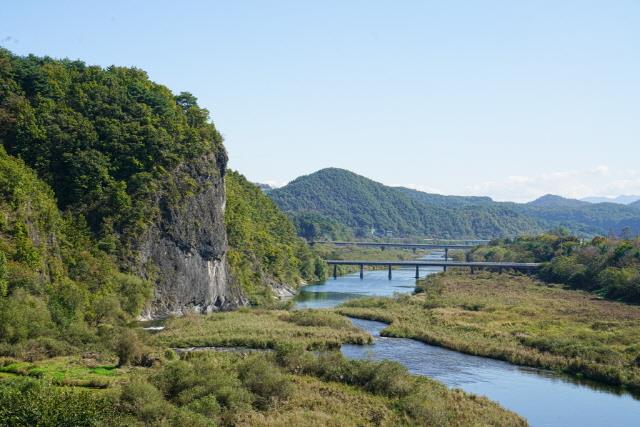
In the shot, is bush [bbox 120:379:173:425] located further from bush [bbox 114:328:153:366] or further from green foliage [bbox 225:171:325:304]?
green foliage [bbox 225:171:325:304]

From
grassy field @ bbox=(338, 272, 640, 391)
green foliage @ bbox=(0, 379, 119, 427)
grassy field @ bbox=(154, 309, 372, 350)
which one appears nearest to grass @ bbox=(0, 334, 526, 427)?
green foliage @ bbox=(0, 379, 119, 427)

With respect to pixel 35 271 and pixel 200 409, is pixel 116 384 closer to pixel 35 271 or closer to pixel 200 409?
pixel 200 409

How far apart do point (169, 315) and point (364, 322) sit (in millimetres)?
32435

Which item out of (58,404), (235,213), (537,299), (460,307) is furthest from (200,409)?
(235,213)

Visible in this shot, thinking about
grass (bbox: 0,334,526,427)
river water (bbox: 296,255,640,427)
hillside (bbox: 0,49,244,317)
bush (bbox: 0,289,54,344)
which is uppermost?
hillside (bbox: 0,49,244,317)

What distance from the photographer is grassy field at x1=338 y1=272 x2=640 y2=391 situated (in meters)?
71.3

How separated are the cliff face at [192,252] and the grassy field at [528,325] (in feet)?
85.5

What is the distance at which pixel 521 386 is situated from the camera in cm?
6400

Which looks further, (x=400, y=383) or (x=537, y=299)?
(x=537, y=299)

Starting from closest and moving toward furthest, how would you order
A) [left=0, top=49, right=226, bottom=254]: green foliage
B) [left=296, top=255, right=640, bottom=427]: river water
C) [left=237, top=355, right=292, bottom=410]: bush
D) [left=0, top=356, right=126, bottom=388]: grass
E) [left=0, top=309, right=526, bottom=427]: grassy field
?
[left=0, top=309, right=526, bottom=427]: grassy field
[left=237, top=355, right=292, bottom=410]: bush
[left=296, top=255, right=640, bottom=427]: river water
[left=0, top=356, right=126, bottom=388]: grass
[left=0, top=49, right=226, bottom=254]: green foliage

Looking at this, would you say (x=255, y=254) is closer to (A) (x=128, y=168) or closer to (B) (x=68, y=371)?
(A) (x=128, y=168)

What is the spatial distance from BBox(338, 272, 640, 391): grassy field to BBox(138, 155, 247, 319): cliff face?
26.1 m

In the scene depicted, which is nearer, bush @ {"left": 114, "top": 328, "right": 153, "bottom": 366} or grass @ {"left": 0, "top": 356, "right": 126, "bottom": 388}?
grass @ {"left": 0, "top": 356, "right": 126, "bottom": 388}

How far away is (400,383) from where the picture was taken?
5619 centimetres
